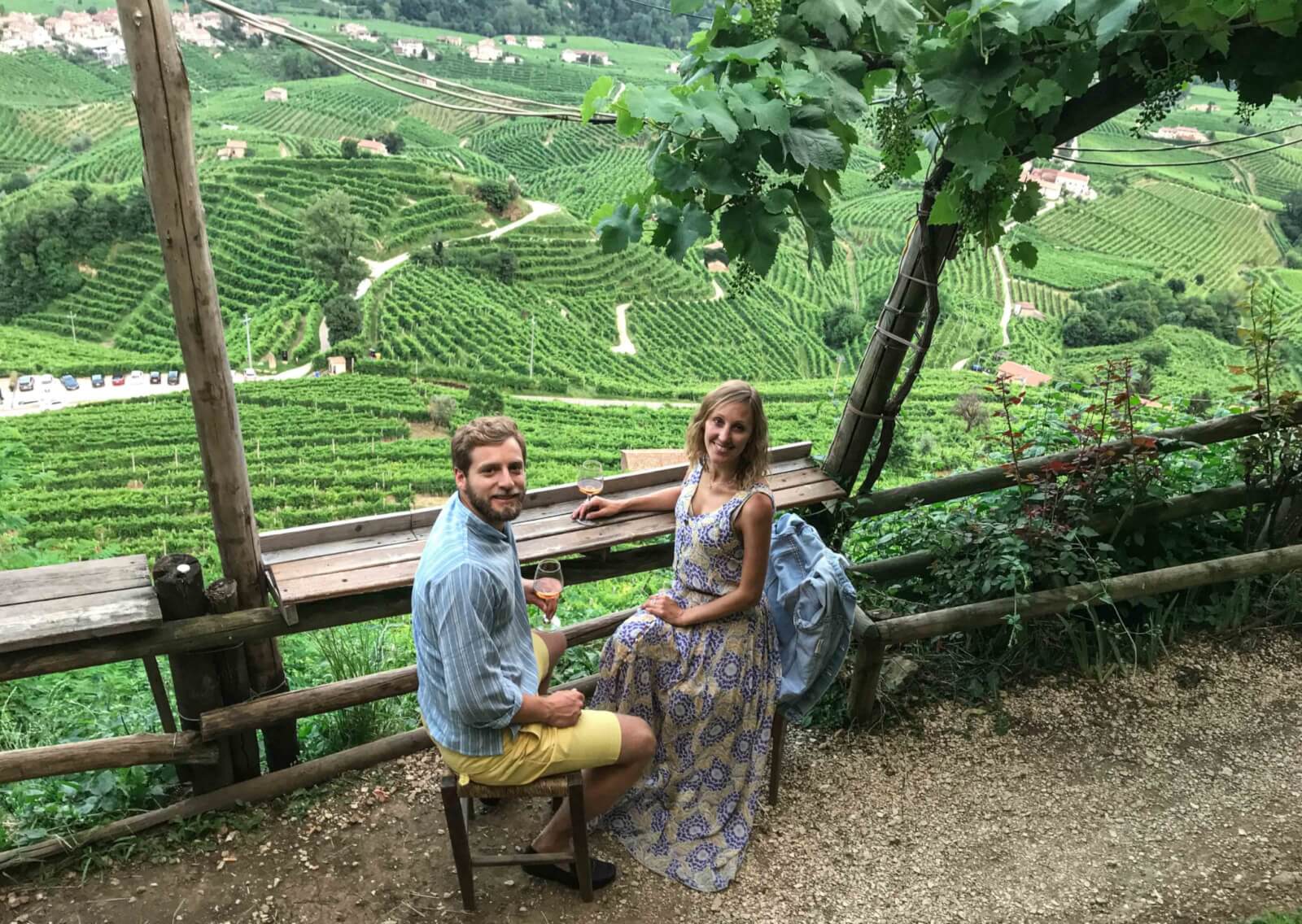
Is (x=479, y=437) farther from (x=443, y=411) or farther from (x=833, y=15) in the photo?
(x=443, y=411)

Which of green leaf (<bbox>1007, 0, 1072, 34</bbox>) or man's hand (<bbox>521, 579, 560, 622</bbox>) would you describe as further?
man's hand (<bbox>521, 579, 560, 622</bbox>)

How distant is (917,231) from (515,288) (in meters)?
39.8

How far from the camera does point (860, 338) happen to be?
38781mm

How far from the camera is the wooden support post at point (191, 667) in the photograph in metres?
2.33

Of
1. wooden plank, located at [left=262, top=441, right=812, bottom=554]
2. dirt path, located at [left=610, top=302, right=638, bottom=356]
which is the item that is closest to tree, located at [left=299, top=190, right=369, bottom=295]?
dirt path, located at [left=610, top=302, right=638, bottom=356]

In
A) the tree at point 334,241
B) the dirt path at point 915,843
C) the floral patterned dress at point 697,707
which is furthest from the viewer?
the tree at point 334,241

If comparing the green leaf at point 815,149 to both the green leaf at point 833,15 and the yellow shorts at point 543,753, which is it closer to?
the green leaf at point 833,15

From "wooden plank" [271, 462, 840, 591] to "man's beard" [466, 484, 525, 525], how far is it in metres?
0.39

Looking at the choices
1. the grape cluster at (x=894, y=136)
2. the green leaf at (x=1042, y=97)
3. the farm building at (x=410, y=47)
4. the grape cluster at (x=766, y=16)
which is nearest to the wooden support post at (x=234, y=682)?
the grape cluster at (x=766, y=16)

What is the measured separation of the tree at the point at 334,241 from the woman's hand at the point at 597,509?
36909 mm

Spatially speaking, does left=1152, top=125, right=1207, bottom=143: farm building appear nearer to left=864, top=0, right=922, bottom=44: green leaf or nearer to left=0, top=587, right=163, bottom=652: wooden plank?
left=864, top=0, right=922, bottom=44: green leaf

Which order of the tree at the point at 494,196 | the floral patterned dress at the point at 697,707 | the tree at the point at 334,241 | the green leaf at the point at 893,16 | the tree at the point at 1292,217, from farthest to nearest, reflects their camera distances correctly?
1. the tree at the point at 494,196
2. the tree at the point at 334,241
3. the tree at the point at 1292,217
4. the floral patterned dress at the point at 697,707
5. the green leaf at the point at 893,16

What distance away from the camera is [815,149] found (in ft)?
6.23

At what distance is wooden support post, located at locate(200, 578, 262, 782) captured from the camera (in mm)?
2404
